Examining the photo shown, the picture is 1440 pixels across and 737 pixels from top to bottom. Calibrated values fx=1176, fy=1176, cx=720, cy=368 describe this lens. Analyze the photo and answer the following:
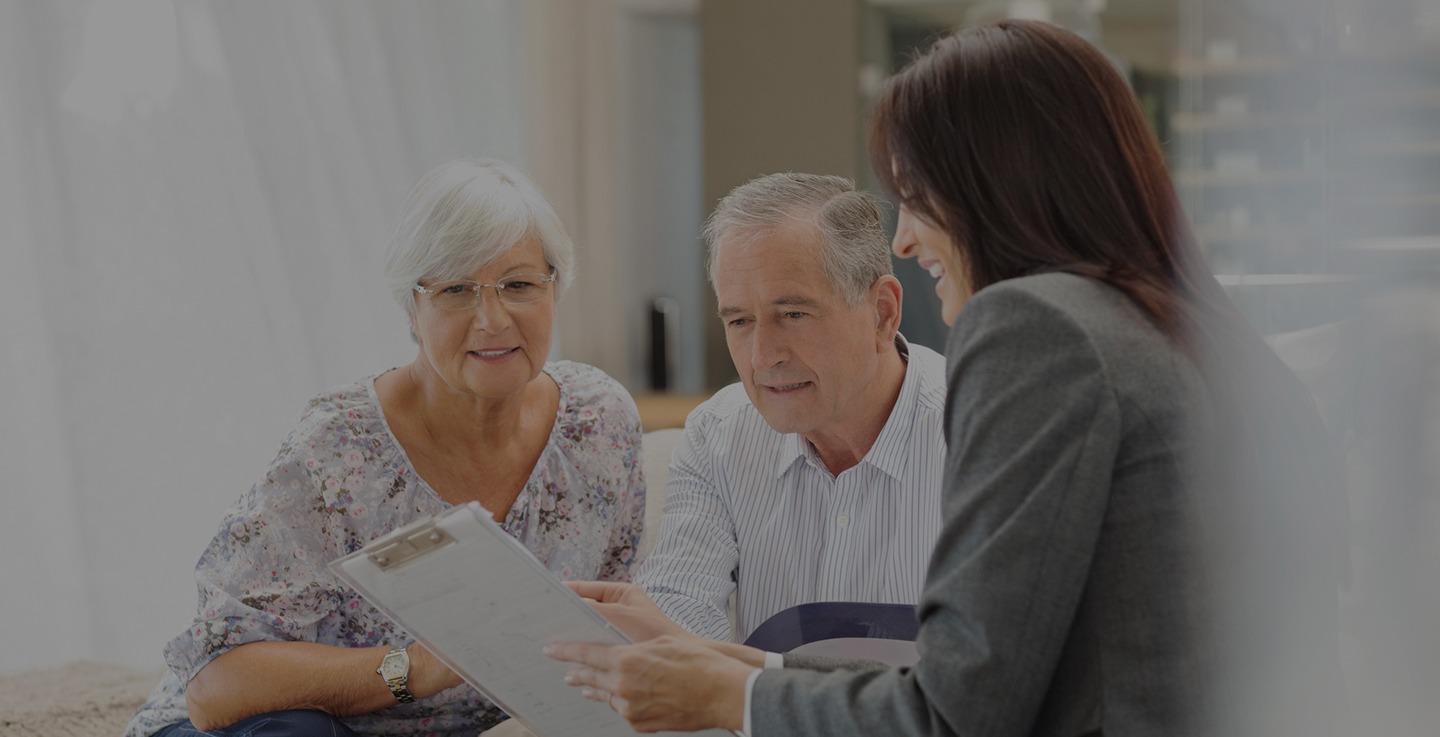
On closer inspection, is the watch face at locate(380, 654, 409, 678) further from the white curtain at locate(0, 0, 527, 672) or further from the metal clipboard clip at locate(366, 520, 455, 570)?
the white curtain at locate(0, 0, 527, 672)

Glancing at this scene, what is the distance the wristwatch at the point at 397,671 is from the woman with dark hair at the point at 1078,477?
587 mm

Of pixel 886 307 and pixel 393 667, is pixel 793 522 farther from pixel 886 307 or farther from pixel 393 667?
pixel 393 667

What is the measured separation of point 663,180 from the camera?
16.0 feet

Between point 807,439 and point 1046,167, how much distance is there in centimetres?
72

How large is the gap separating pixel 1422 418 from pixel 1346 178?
5.7 inches

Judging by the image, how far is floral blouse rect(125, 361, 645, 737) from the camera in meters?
1.47

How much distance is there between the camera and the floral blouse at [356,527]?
1.47 metres

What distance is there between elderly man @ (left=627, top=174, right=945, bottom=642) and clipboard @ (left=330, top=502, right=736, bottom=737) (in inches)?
17.1

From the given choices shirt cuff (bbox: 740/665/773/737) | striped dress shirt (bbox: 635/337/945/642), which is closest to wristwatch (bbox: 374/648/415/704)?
striped dress shirt (bbox: 635/337/945/642)

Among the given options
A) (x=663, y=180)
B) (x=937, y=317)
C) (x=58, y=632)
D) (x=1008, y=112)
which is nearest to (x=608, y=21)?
(x=663, y=180)

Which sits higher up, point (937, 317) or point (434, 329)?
point (434, 329)

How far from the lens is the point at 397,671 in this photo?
144cm

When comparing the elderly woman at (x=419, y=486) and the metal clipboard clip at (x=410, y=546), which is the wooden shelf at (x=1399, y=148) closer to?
the metal clipboard clip at (x=410, y=546)

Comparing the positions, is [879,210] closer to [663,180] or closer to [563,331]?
[563,331]
